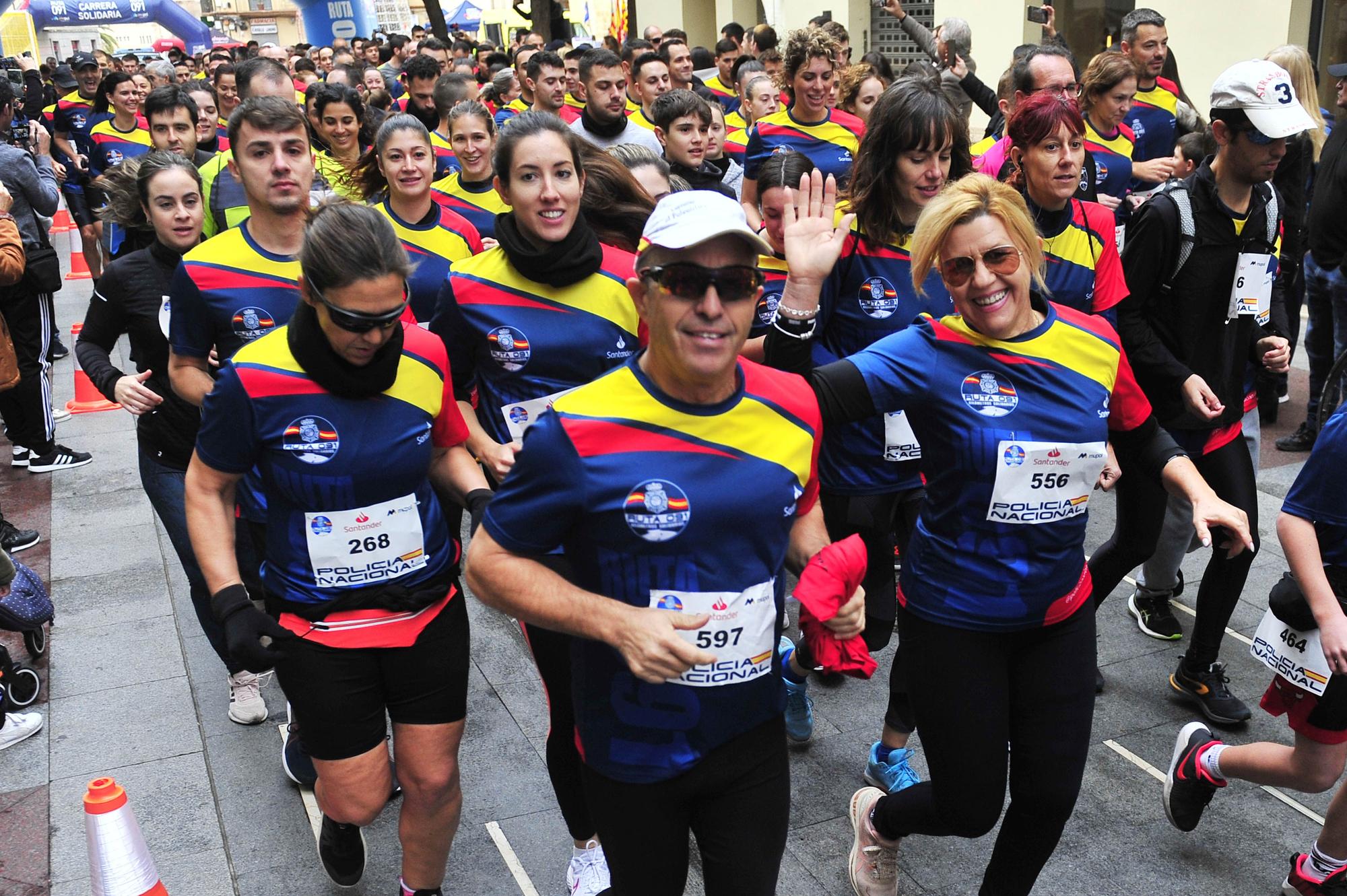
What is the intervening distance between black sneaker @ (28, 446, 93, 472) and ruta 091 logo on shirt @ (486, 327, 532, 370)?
555cm

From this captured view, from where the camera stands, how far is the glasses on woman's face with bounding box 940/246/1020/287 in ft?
9.84

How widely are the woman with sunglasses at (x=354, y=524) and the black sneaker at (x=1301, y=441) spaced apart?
219 inches

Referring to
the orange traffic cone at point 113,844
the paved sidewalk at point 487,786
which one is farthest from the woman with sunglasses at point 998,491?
the orange traffic cone at point 113,844

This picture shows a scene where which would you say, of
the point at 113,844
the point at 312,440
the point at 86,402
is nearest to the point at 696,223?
the point at 312,440

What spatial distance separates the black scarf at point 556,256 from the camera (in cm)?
367

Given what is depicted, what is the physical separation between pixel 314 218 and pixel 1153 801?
10.5 feet

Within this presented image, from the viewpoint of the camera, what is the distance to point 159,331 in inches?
181

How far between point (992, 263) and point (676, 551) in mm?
1158

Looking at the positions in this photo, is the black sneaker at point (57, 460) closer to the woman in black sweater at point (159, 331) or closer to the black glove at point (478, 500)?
the woman in black sweater at point (159, 331)

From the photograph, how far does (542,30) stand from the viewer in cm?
2130

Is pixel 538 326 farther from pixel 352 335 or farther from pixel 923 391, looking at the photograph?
pixel 923 391

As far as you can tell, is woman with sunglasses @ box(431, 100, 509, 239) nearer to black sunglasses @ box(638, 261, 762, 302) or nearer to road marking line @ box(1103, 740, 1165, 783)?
road marking line @ box(1103, 740, 1165, 783)

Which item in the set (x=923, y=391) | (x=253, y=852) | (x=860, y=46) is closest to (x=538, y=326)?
(x=923, y=391)

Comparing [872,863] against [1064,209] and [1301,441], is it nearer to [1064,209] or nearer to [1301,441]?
[1064,209]
